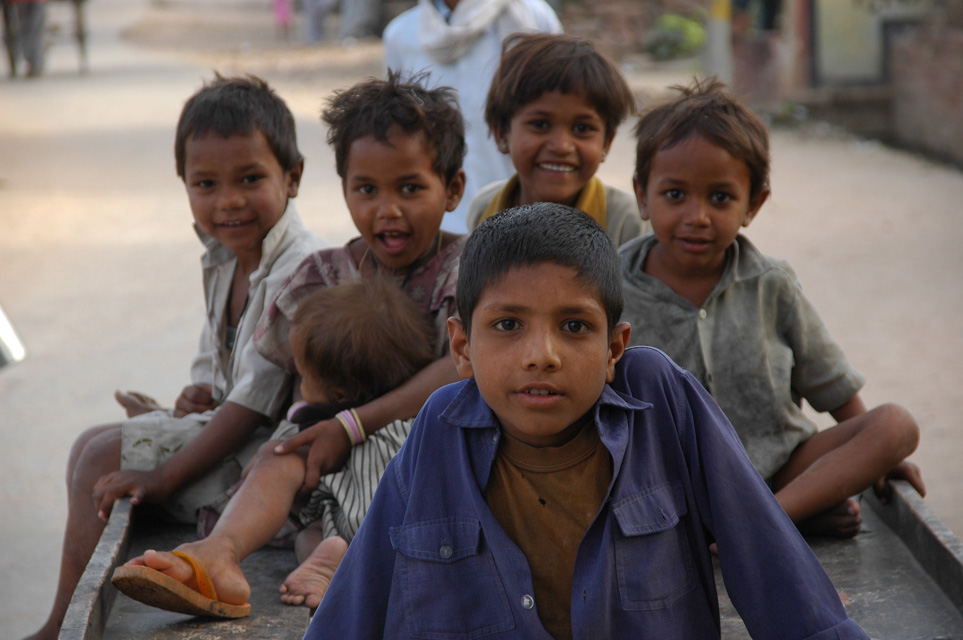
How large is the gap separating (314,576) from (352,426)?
349mm

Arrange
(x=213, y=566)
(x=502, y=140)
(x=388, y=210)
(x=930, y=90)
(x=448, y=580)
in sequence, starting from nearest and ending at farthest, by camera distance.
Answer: (x=448, y=580) < (x=213, y=566) < (x=388, y=210) < (x=502, y=140) < (x=930, y=90)

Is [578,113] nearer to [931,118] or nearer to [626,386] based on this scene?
[626,386]

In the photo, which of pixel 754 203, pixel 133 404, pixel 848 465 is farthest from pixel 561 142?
pixel 133 404

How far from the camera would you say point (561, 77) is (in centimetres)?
296

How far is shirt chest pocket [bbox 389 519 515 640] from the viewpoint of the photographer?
5.56 ft

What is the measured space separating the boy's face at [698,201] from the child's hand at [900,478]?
0.63 m

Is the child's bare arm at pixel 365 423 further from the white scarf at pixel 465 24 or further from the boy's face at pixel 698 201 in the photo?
the white scarf at pixel 465 24

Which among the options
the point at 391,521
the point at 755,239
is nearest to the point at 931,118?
the point at 755,239

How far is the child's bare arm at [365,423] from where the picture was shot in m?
2.42

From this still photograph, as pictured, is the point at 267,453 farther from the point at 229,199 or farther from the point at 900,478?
the point at 900,478

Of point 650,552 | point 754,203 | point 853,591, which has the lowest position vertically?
point 853,591

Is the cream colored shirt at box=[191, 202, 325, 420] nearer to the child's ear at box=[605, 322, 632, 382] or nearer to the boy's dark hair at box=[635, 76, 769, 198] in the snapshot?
the boy's dark hair at box=[635, 76, 769, 198]

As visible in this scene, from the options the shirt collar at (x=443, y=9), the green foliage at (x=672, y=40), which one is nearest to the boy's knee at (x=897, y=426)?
the shirt collar at (x=443, y=9)

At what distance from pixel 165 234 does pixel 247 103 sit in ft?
17.7
